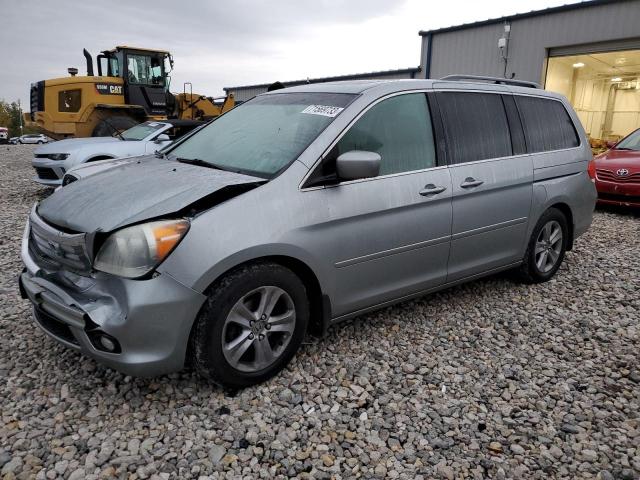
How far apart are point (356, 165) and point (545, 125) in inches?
99.1

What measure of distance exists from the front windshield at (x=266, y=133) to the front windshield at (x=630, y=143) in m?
7.89

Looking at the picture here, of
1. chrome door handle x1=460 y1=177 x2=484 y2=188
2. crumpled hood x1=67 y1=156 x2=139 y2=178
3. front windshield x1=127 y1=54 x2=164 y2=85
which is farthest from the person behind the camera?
front windshield x1=127 y1=54 x2=164 y2=85

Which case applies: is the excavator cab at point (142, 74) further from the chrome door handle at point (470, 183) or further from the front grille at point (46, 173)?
the chrome door handle at point (470, 183)

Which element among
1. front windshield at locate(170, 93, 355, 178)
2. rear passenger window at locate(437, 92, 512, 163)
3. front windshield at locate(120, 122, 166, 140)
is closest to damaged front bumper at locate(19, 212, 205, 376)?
front windshield at locate(170, 93, 355, 178)

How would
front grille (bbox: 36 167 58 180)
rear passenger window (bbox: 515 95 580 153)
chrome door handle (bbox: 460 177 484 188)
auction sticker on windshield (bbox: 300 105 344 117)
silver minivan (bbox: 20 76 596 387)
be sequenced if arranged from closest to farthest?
1. silver minivan (bbox: 20 76 596 387)
2. auction sticker on windshield (bbox: 300 105 344 117)
3. chrome door handle (bbox: 460 177 484 188)
4. rear passenger window (bbox: 515 95 580 153)
5. front grille (bbox: 36 167 58 180)

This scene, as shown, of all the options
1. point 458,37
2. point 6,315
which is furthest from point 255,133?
point 458,37

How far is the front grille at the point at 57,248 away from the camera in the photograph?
246cm

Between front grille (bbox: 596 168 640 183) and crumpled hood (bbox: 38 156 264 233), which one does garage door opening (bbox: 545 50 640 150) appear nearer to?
front grille (bbox: 596 168 640 183)

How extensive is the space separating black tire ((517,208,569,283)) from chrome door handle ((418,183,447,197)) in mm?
1424

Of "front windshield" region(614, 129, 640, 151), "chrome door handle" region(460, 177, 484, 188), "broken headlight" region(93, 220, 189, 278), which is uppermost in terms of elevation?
"chrome door handle" region(460, 177, 484, 188)

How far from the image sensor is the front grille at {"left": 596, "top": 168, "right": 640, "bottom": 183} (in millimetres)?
7844

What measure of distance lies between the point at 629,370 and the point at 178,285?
9.59 ft

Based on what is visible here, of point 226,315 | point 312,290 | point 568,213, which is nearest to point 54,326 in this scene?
point 226,315

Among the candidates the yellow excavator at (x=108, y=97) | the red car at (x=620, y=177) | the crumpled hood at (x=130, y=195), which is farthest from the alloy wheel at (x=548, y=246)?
the yellow excavator at (x=108, y=97)
